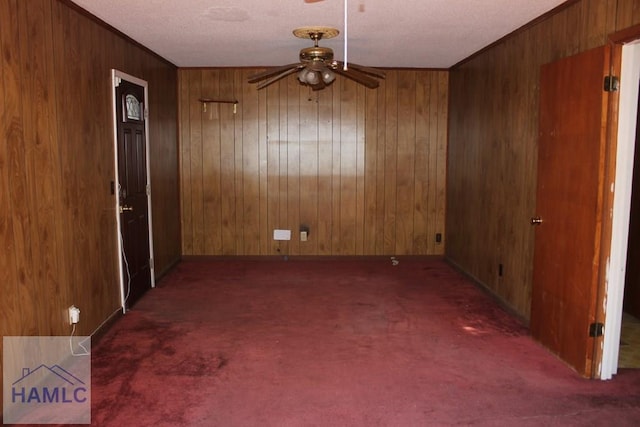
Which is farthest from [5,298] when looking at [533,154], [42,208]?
[533,154]

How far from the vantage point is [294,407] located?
2.84 meters

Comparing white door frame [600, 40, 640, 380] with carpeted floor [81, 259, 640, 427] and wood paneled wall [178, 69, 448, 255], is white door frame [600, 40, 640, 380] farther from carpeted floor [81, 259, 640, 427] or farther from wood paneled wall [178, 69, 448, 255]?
wood paneled wall [178, 69, 448, 255]

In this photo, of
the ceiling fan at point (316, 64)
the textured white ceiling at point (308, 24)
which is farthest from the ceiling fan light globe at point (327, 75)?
the textured white ceiling at point (308, 24)

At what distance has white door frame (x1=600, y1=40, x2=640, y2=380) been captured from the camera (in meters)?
2.98

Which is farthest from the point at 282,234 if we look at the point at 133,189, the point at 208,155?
the point at 133,189

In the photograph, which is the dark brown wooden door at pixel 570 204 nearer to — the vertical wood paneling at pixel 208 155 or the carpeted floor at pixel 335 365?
the carpeted floor at pixel 335 365

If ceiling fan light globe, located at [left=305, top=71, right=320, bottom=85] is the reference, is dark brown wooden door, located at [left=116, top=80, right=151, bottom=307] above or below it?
below

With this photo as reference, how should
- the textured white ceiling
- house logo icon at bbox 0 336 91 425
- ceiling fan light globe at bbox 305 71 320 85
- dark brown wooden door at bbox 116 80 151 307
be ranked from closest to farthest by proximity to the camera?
house logo icon at bbox 0 336 91 425, the textured white ceiling, ceiling fan light globe at bbox 305 71 320 85, dark brown wooden door at bbox 116 80 151 307

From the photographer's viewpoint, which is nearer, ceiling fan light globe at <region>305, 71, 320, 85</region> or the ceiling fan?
the ceiling fan

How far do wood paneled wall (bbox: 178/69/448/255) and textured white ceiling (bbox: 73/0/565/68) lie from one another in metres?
0.80

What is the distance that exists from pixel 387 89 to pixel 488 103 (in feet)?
5.62

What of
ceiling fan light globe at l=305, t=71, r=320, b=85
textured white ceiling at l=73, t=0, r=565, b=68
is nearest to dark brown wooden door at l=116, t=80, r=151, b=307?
textured white ceiling at l=73, t=0, r=565, b=68

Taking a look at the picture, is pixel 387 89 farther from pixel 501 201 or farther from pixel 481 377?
pixel 481 377

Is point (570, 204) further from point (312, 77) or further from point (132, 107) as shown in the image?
point (132, 107)
